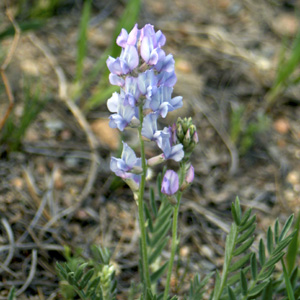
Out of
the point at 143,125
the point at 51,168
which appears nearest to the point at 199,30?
the point at 51,168

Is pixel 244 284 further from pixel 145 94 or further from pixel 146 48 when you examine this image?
pixel 146 48

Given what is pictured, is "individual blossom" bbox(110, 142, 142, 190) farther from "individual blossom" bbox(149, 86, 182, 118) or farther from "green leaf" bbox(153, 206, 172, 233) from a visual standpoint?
"green leaf" bbox(153, 206, 172, 233)

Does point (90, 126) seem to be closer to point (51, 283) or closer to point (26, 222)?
point (26, 222)

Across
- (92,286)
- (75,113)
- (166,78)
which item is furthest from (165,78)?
(75,113)

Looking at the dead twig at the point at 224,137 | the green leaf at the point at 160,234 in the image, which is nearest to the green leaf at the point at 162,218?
the green leaf at the point at 160,234

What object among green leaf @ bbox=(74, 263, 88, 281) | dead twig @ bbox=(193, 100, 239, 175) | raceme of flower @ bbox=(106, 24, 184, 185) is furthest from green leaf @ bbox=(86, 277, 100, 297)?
dead twig @ bbox=(193, 100, 239, 175)

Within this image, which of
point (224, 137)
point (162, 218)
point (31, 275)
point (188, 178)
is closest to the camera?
point (188, 178)

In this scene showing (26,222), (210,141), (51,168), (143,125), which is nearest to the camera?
(143,125)
